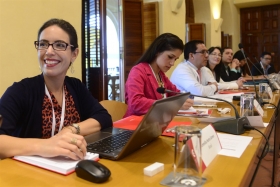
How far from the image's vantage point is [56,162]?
814mm

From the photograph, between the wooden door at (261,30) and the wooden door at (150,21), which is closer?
the wooden door at (150,21)

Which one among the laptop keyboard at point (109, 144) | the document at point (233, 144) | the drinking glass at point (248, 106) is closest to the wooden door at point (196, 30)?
the drinking glass at point (248, 106)

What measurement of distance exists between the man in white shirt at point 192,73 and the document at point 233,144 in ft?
4.49

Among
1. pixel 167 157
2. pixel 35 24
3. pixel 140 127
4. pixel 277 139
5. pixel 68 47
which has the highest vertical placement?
pixel 35 24

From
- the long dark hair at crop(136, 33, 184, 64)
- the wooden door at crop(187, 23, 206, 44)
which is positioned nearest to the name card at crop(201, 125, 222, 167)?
the long dark hair at crop(136, 33, 184, 64)

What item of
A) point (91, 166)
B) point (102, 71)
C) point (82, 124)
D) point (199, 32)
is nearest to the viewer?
point (91, 166)

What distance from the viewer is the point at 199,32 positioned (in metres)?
6.33

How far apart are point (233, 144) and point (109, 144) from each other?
437 millimetres

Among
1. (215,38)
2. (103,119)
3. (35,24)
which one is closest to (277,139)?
(103,119)

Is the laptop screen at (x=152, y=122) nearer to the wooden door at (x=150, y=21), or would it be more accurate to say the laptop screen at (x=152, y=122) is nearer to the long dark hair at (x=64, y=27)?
the long dark hair at (x=64, y=27)

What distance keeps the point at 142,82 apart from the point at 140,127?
113cm

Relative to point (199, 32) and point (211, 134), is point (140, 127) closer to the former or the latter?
point (211, 134)

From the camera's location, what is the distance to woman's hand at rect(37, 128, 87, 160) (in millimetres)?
823

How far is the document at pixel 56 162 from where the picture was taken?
0.77 metres
